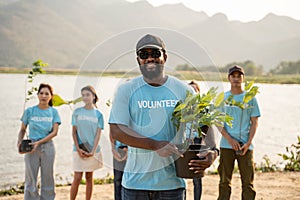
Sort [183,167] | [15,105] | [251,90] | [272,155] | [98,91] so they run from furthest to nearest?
[15,105]
[272,155]
[251,90]
[98,91]
[183,167]

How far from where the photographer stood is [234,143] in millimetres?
4207

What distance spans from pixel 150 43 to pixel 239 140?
7.64 feet

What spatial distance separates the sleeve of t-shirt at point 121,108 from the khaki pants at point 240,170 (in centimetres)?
232

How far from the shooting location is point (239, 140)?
4.25 metres

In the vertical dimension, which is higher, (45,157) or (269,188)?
(45,157)

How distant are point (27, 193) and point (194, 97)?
9.20 ft

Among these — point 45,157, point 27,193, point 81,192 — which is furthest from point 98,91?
point 81,192

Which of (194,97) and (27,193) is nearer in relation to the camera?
(194,97)

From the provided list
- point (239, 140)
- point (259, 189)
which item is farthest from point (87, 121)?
point (259, 189)

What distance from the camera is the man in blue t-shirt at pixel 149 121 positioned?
2191 millimetres

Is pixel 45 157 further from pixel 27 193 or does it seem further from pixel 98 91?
pixel 98 91

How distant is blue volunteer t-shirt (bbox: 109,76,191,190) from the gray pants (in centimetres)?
227

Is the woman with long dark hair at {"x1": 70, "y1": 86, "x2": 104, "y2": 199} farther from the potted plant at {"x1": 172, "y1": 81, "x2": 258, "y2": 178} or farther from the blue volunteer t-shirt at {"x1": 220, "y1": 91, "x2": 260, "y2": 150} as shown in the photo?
the potted plant at {"x1": 172, "y1": 81, "x2": 258, "y2": 178}

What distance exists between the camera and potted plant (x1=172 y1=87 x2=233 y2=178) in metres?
2.18
